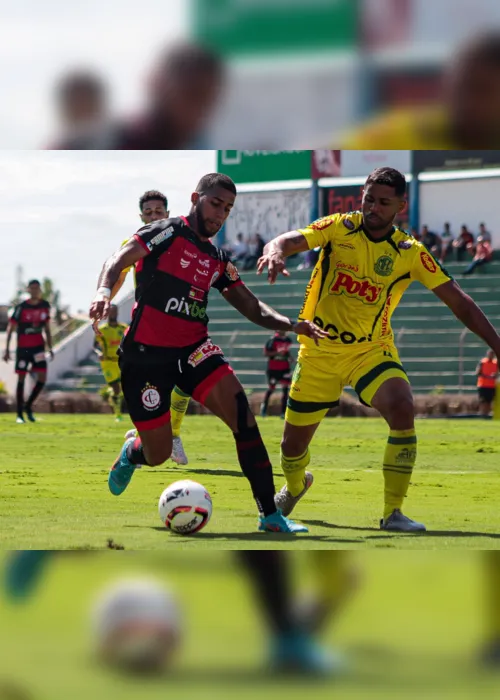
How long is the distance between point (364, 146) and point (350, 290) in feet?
17.0

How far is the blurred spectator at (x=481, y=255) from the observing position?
33938 mm

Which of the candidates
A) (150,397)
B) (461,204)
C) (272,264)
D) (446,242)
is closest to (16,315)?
(150,397)

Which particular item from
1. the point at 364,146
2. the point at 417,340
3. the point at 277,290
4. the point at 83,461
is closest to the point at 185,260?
the point at 364,146

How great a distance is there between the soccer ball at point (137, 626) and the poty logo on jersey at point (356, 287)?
521 centimetres

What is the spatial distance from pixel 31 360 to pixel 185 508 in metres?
15.0

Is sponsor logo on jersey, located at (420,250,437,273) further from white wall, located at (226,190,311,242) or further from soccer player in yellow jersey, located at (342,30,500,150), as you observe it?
white wall, located at (226,190,311,242)

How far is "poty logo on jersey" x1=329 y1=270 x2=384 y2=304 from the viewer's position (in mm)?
6340

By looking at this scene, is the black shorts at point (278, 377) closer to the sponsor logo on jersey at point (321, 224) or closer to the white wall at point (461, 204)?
the white wall at point (461, 204)

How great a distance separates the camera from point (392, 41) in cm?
104

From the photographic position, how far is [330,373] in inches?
255

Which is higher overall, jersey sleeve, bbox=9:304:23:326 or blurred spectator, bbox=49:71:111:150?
blurred spectator, bbox=49:71:111:150

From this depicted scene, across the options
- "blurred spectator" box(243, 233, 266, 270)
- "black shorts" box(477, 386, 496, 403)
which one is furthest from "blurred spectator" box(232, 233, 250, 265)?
"black shorts" box(477, 386, 496, 403)

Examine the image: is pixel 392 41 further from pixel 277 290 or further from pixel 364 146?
pixel 277 290

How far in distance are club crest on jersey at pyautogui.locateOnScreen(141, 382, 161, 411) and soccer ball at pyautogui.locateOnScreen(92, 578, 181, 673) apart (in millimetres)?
4959
